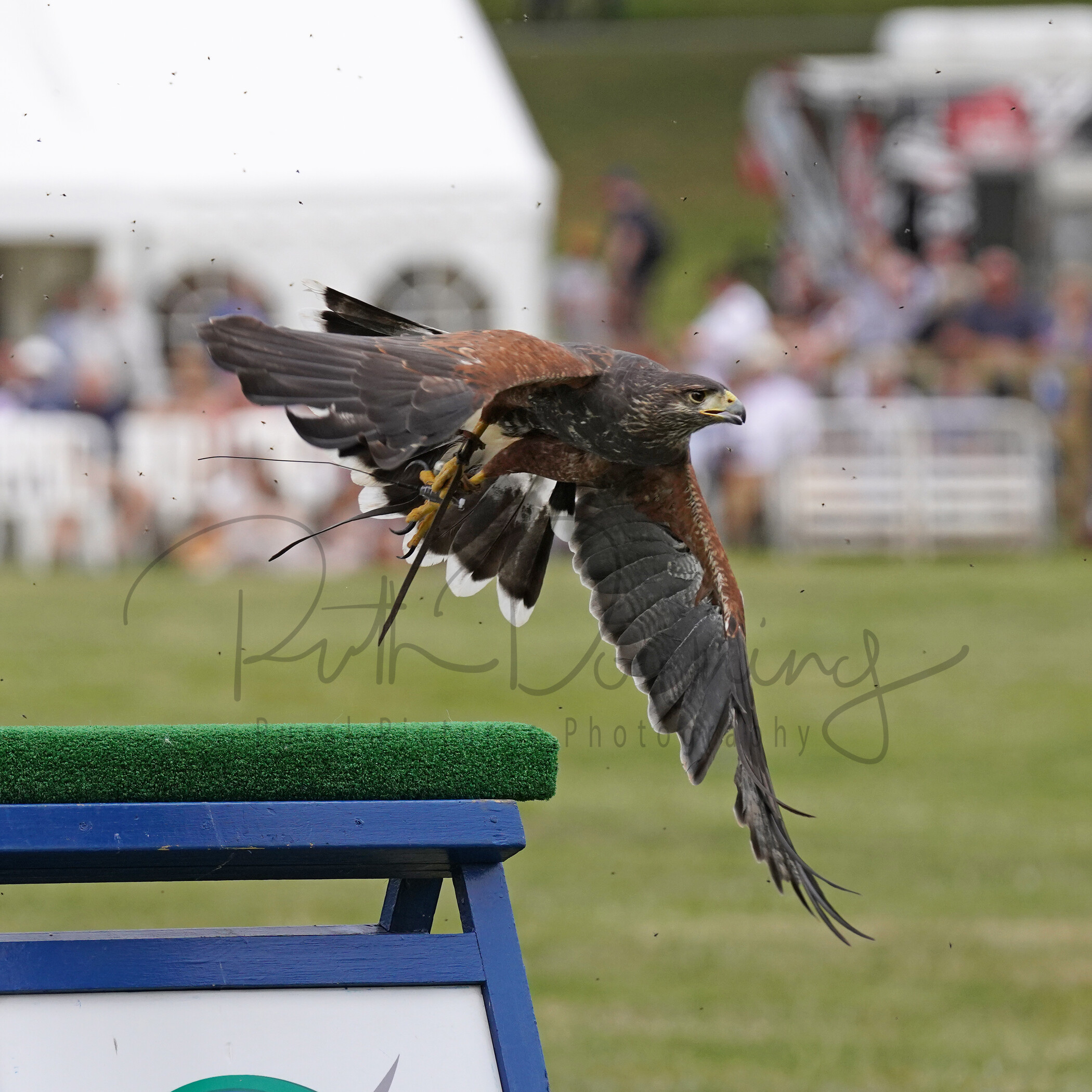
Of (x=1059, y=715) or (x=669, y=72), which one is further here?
(x=669, y=72)

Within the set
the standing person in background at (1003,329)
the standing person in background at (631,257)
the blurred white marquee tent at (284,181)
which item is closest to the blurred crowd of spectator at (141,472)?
the blurred white marquee tent at (284,181)

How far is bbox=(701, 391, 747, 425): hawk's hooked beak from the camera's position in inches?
131

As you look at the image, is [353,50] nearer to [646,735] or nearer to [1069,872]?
[1069,872]

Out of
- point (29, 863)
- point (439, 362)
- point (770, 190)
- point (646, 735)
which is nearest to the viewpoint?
point (29, 863)

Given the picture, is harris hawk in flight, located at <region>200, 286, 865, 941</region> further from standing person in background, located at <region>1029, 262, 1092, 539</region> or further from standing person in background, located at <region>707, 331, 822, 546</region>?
standing person in background, located at <region>1029, 262, 1092, 539</region>

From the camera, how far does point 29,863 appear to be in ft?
8.87

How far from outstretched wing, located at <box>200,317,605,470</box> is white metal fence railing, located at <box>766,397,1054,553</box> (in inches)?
381

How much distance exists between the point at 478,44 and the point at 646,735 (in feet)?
19.2

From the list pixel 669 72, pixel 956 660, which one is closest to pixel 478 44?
pixel 956 660

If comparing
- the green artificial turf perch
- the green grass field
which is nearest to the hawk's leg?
the green artificial turf perch

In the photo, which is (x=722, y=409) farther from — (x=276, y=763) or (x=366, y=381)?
(x=276, y=763)

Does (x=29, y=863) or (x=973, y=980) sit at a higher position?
(x=29, y=863)

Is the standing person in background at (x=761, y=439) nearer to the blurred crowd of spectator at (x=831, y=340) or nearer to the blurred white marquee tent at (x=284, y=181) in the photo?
the blurred crowd of spectator at (x=831, y=340)

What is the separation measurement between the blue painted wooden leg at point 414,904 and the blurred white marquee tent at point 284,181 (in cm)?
824
